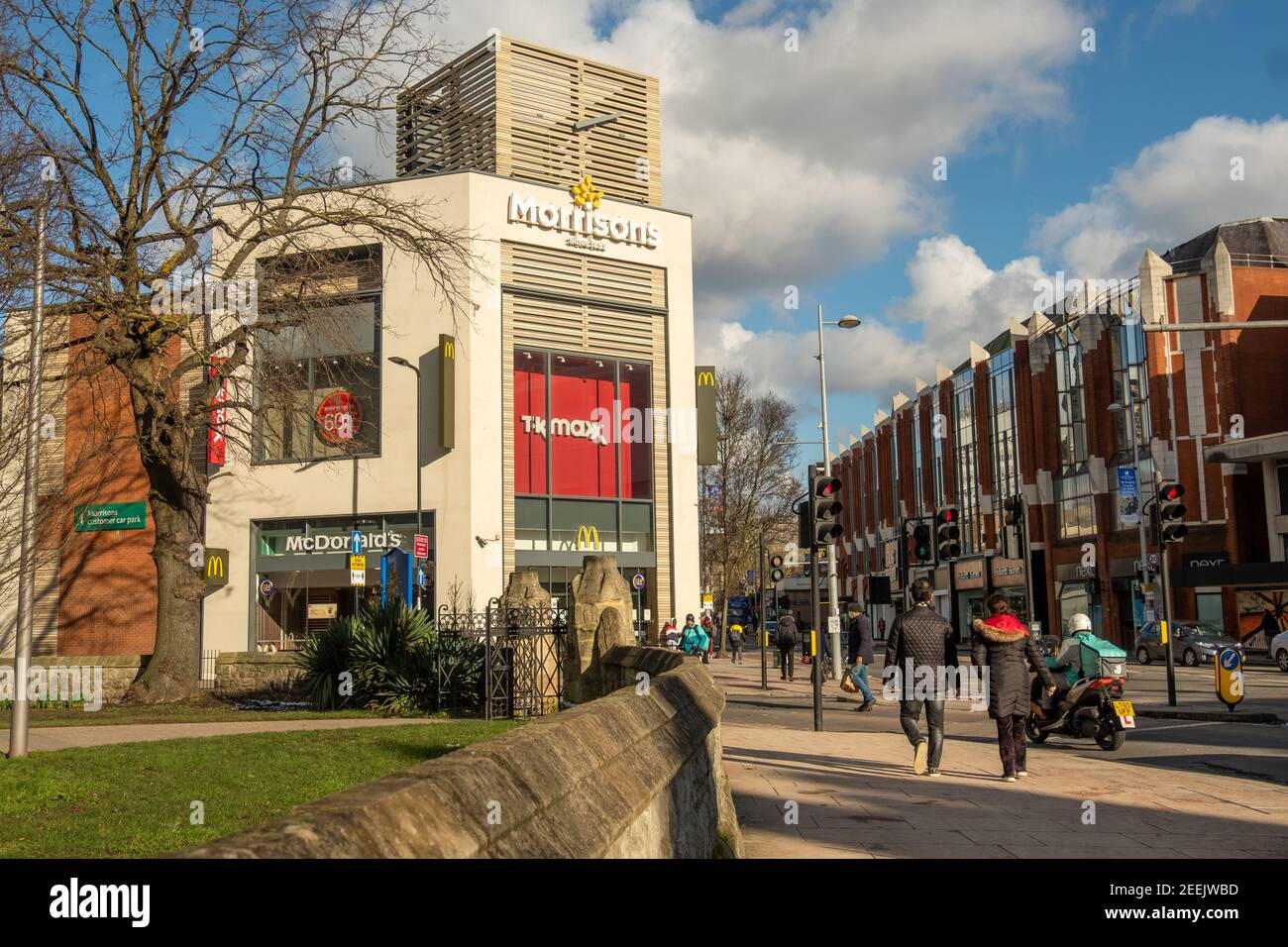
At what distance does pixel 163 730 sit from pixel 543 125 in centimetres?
2532

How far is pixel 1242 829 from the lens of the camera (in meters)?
8.45

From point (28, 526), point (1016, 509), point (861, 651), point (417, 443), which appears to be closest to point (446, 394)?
point (417, 443)

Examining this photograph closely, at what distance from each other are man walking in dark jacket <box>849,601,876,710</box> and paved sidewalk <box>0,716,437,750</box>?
853cm

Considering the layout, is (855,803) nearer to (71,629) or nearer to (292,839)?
(292,839)

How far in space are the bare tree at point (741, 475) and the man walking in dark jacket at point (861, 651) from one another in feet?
102

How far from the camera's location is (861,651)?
21.2 metres

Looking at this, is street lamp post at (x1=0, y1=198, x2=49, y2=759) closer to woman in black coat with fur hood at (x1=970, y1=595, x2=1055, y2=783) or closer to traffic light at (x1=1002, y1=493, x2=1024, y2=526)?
woman in black coat with fur hood at (x1=970, y1=595, x2=1055, y2=783)

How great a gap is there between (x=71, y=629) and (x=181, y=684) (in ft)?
62.8

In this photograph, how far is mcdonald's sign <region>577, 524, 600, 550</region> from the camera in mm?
33781

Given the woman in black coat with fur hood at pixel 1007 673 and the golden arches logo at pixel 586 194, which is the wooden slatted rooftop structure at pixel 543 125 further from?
the woman in black coat with fur hood at pixel 1007 673

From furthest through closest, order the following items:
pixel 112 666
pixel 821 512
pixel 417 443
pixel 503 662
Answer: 1. pixel 417 443
2. pixel 112 666
3. pixel 821 512
4. pixel 503 662

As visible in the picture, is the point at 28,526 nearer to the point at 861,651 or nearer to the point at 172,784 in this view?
the point at 172,784

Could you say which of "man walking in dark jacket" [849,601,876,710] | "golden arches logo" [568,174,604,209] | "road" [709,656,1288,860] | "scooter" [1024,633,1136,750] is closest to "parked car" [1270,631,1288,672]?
"road" [709,656,1288,860]
